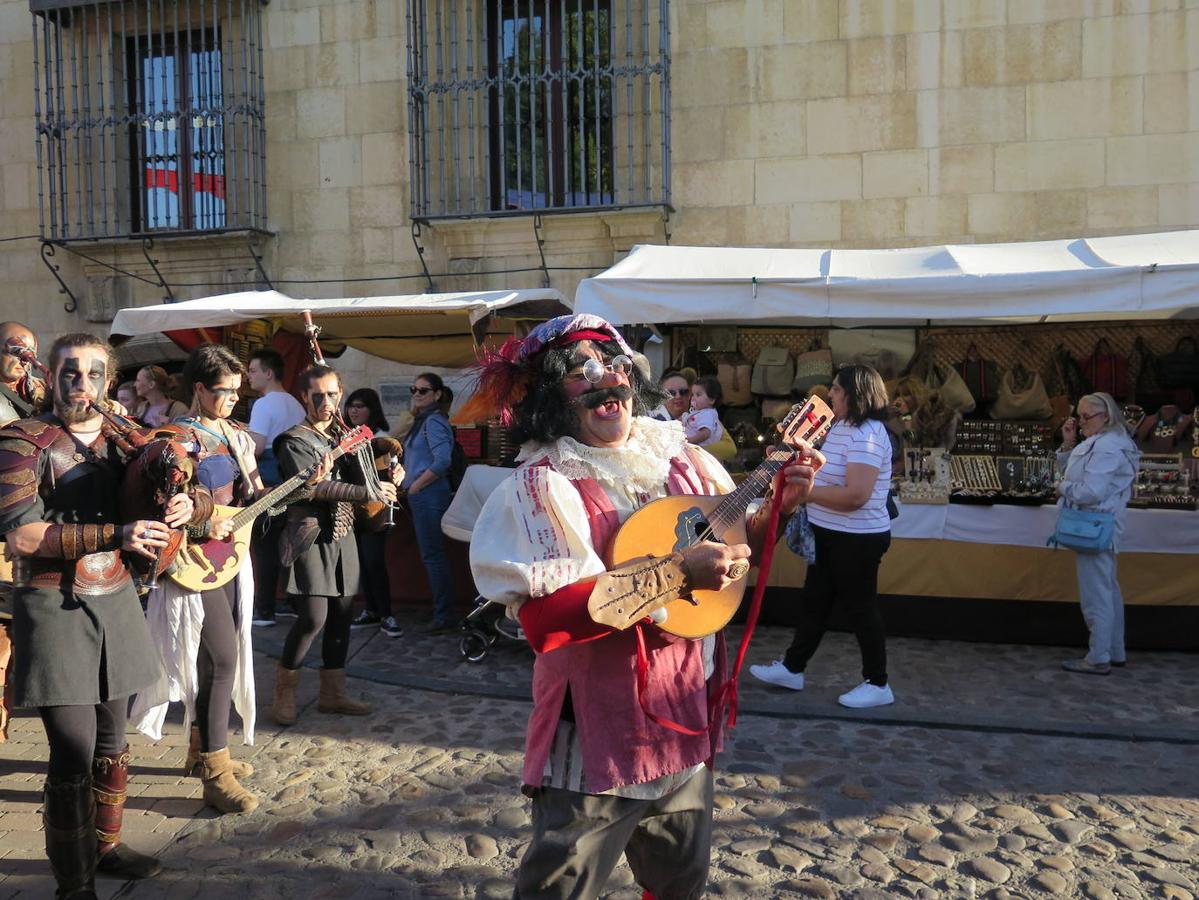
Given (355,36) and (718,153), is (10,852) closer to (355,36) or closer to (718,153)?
(718,153)

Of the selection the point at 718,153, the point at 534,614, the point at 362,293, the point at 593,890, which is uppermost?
the point at 718,153

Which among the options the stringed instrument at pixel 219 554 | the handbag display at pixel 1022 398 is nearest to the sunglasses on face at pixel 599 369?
the stringed instrument at pixel 219 554

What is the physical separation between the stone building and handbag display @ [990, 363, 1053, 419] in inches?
61.2

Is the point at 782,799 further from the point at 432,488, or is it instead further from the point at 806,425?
the point at 432,488

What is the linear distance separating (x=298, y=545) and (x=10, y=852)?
164 cm

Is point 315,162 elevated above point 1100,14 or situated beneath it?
situated beneath

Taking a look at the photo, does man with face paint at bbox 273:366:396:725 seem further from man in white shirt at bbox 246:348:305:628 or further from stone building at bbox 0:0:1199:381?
stone building at bbox 0:0:1199:381

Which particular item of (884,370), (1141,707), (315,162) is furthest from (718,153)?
(1141,707)

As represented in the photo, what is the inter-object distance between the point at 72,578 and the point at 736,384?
6.21 metres

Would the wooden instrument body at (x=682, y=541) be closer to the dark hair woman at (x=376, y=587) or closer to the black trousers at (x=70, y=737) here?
the black trousers at (x=70, y=737)

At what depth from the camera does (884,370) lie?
27.1 ft

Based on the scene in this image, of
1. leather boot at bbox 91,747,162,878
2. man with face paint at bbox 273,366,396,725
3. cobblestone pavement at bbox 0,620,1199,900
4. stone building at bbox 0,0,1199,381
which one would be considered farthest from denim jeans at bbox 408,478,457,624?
leather boot at bbox 91,747,162,878

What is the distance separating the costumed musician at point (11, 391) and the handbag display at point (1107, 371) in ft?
24.0

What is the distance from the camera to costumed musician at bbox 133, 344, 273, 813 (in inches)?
149
